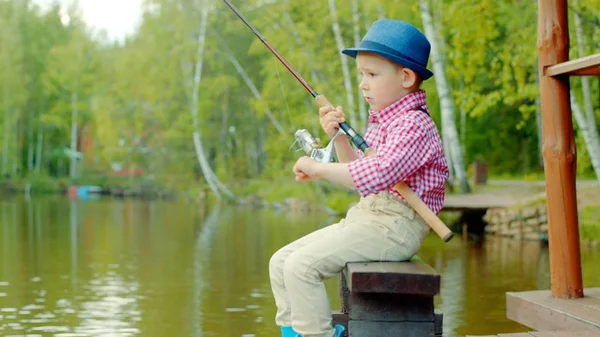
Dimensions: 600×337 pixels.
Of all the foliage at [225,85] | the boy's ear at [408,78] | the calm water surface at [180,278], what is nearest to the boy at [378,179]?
the boy's ear at [408,78]

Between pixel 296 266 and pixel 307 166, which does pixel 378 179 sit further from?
pixel 296 266

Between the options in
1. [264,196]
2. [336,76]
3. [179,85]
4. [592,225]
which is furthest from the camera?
[179,85]

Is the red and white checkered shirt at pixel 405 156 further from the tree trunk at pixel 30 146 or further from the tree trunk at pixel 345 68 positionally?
the tree trunk at pixel 30 146

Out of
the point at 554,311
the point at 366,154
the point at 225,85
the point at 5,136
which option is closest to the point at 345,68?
the point at 225,85

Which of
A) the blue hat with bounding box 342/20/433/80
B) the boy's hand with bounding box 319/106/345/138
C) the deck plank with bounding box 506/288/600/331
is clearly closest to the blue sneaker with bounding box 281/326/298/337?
the boy's hand with bounding box 319/106/345/138

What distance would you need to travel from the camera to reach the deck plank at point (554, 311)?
443 cm

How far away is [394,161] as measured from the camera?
3537 millimetres

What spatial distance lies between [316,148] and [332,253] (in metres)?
0.40

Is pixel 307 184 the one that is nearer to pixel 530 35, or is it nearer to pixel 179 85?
pixel 179 85

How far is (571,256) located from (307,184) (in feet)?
76.9

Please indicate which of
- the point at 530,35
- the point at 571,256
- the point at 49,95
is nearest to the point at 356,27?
the point at 530,35

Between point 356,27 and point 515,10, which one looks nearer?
point 515,10

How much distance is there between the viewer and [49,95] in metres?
49.2

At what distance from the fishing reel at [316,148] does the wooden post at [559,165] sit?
5.65 ft
